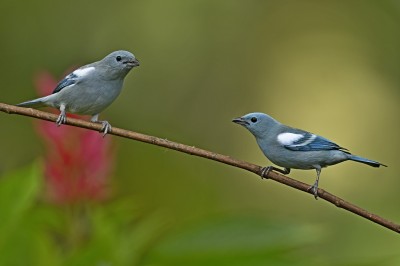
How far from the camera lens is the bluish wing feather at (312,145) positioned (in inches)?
95.6

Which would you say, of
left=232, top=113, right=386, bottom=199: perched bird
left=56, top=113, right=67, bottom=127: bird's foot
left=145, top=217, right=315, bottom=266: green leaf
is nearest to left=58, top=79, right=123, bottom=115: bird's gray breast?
left=56, top=113, right=67, bottom=127: bird's foot

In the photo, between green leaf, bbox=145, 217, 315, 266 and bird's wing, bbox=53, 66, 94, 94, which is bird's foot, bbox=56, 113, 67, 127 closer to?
bird's wing, bbox=53, 66, 94, 94

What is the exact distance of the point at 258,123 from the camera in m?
2.50

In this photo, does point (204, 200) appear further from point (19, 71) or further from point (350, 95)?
Result: point (350, 95)

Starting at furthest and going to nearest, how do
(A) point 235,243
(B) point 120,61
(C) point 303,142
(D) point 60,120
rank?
(A) point 235,243 < (C) point 303,142 < (B) point 120,61 < (D) point 60,120

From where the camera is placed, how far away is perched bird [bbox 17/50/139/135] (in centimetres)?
216

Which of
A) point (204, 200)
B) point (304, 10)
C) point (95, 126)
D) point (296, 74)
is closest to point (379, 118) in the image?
point (296, 74)

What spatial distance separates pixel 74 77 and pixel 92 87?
15 centimetres

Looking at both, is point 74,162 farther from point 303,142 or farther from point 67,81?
point 303,142

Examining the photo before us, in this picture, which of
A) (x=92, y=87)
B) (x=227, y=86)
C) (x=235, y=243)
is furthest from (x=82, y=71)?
(x=227, y=86)

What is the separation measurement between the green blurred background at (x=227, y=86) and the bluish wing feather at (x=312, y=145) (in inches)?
98.4

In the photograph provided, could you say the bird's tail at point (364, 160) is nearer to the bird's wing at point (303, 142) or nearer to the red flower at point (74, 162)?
the bird's wing at point (303, 142)

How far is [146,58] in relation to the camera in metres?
8.09

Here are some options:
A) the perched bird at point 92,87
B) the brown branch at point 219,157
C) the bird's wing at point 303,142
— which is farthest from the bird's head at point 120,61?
the bird's wing at point 303,142
